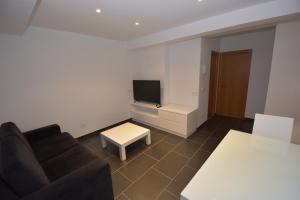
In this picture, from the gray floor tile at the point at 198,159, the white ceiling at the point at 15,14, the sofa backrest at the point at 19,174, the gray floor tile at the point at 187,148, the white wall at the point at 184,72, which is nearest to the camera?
the sofa backrest at the point at 19,174

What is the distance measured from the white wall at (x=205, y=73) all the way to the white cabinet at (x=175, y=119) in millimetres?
459

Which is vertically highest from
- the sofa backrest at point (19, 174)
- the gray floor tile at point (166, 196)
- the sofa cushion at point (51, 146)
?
the sofa backrest at point (19, 174)

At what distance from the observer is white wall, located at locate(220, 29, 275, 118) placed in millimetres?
3492

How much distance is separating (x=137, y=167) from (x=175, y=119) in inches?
55.1

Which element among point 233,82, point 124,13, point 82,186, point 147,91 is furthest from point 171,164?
point 233,82

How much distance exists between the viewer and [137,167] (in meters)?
2.28

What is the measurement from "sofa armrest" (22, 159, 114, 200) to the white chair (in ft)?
6.19

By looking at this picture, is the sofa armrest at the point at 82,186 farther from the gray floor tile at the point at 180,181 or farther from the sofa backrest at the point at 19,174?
the gray floor tile at the point at 180,181

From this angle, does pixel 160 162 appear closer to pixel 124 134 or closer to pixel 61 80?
pixel 124 134

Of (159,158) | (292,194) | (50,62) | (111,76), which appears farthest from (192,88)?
(50,62)

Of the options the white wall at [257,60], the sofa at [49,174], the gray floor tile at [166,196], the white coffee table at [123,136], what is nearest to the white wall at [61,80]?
the sofa at [49,174]

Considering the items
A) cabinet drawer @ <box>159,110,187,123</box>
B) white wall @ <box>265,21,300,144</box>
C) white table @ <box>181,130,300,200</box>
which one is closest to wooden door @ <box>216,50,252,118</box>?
white wall @ <box>265,21,300,144</box>

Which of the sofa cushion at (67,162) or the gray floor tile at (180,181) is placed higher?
the sofa cushion at (67,162)

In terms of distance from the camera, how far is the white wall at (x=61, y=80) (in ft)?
7.81
